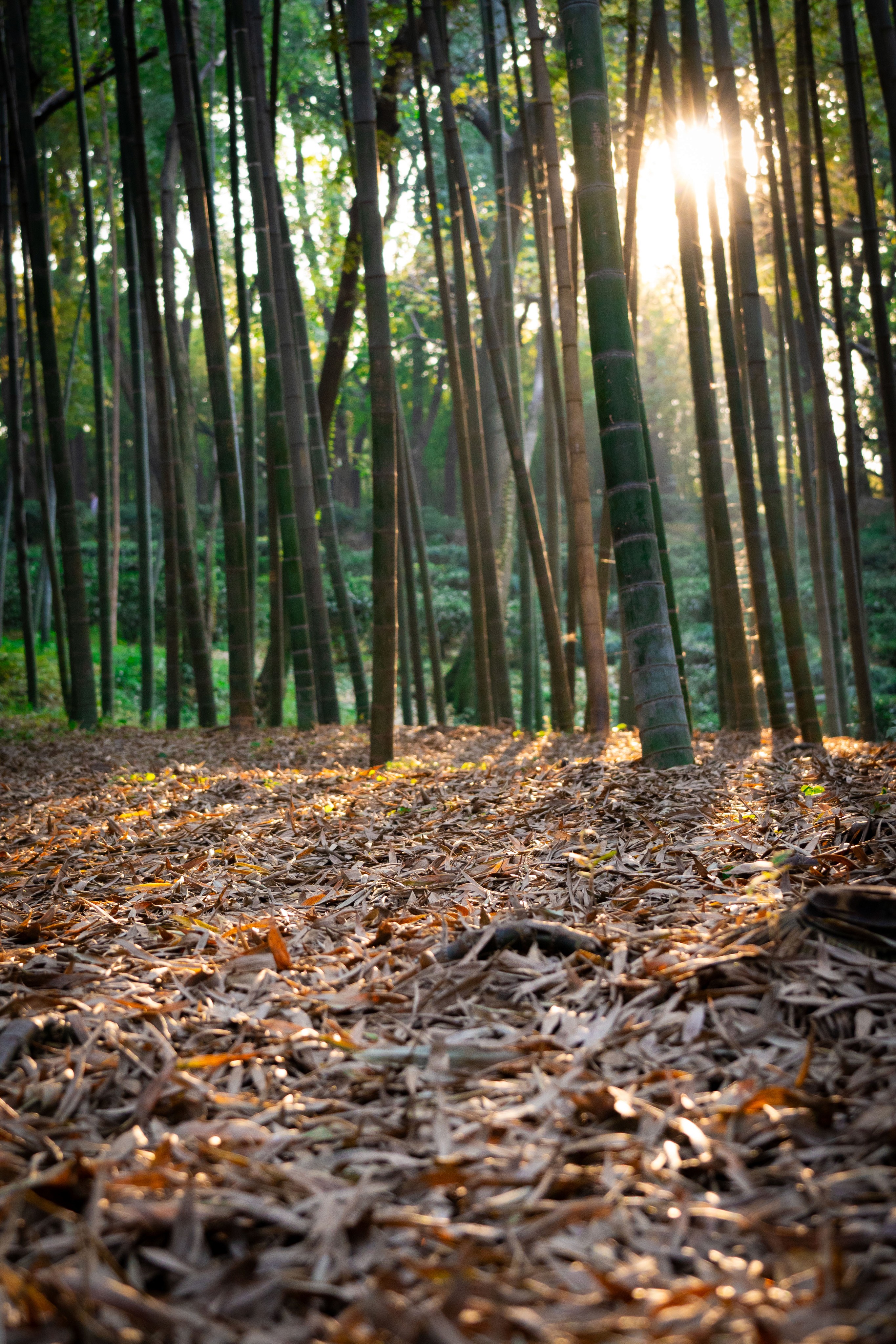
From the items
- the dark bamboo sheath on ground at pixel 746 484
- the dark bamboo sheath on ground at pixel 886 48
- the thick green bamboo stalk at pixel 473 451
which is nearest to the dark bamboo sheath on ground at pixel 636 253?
the dark bamboo sheath on ground at pixel 746 484

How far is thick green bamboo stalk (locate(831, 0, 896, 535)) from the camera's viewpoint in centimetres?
395

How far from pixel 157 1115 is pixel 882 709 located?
751 cm

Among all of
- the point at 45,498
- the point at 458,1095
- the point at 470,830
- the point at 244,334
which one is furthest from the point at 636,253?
the point at 45,498

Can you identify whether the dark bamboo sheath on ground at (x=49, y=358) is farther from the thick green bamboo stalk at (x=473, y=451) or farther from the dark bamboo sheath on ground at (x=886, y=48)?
the dark bamboo sheath on ground at (x=886, y=48)

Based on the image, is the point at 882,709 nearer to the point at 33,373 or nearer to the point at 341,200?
the point at 33,373

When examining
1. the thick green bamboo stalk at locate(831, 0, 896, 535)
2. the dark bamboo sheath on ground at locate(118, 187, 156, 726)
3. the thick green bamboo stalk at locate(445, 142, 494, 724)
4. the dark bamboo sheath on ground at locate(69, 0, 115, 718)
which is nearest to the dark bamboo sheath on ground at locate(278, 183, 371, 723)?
the dark bamboo sheath on ground at locate(118, 187, 156, 726)

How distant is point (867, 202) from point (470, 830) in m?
3.45

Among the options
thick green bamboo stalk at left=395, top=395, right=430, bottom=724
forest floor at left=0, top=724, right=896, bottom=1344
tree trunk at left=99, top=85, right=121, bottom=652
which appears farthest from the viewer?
tree trunk at left=99, top=85, right=121, bottom=652

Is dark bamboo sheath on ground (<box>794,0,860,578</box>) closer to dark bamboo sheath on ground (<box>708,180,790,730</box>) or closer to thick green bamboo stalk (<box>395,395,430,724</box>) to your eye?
dark bamboo sheath on ground (<box>708,180,790,730</box>)

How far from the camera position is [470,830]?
2.40 m

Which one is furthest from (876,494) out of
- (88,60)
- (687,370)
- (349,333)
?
(88,60)

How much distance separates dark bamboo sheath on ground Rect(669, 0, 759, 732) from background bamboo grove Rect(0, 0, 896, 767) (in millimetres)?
20

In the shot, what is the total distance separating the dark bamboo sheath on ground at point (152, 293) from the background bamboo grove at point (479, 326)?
3 cm

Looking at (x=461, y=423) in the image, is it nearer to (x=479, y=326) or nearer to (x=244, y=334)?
(x=244, y=334)
